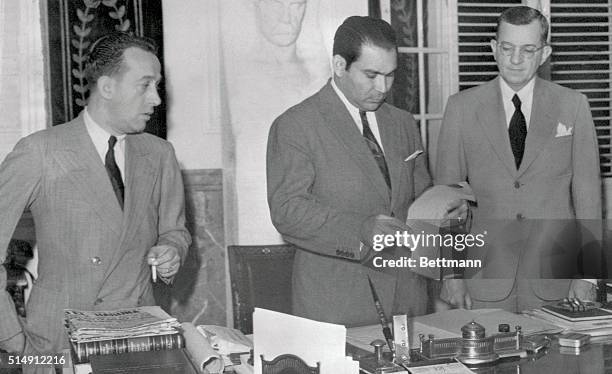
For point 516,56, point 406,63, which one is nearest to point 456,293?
point 516,56

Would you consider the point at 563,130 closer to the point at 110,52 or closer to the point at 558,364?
the point at 558,364

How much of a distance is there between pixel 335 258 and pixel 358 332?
391 mm

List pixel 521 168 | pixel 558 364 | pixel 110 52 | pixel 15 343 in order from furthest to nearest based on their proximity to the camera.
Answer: pixel 521 168 < pixel 110 52 < pixel 15 343 < pixel 558 364

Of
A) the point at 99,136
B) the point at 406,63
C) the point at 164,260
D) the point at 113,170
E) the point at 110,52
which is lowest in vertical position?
the point at 164,260

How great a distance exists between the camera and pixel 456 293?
2.64 meters

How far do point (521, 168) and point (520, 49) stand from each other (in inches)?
16.9

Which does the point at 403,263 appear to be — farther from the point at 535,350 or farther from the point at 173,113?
the point at 173,113

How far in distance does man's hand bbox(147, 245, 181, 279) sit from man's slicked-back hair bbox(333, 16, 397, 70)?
0.77m

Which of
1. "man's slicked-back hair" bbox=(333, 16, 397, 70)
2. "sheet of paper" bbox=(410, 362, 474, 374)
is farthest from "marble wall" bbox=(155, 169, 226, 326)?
"sheet of paper" bbox=(410, 362, 474, 374)

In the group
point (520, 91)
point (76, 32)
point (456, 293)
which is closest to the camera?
point (456, 293)

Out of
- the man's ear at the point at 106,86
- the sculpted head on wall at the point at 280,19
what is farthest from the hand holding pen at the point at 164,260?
the sculpted head on wall at the point at 280,19

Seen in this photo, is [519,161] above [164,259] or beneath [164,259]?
above

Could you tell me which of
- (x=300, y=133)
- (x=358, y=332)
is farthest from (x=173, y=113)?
(x=358, y=332)

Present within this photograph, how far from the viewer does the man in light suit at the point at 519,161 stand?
2721 mm
